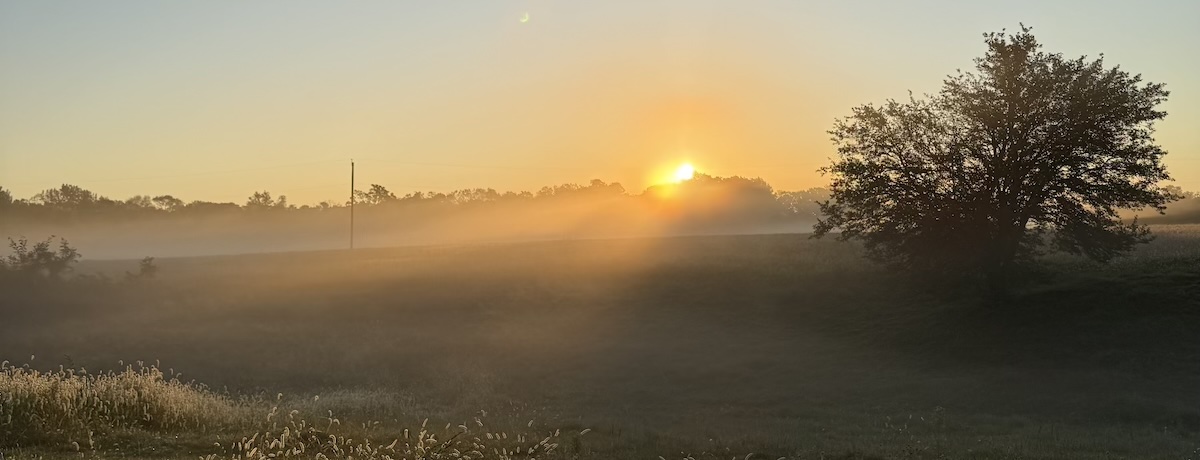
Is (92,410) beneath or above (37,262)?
beneath

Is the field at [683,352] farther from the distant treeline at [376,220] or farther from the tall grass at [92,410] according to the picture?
the distant treeline at [376,220]

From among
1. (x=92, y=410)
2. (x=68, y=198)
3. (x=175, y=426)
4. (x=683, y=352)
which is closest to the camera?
(x=92, y=410)

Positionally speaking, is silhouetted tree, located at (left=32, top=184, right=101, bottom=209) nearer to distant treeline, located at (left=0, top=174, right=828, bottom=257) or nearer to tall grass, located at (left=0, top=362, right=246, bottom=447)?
distant treeline, located at (left=0, top=174, right=828, bottom=257)

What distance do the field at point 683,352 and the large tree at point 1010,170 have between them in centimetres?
344

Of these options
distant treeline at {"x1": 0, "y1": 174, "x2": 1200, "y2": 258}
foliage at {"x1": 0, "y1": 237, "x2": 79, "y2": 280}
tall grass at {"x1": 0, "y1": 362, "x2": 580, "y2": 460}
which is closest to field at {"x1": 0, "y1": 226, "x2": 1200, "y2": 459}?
tall grass at {"x1": 0, "y1": 362, "x2": 580, "y2": 460}

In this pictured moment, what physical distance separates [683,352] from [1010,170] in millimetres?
16529

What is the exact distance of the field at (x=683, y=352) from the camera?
65.7 ft

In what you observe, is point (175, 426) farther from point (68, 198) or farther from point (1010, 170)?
point (68, 198)

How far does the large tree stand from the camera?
137 ft

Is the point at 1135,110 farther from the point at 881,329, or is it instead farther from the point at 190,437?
the point at 190,437

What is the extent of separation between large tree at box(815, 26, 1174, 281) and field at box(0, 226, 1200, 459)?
3442 mm

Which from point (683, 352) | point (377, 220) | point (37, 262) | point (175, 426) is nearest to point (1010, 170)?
point (683, 352)

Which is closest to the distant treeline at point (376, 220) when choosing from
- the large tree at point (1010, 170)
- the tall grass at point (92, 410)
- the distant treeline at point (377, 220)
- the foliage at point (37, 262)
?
the distant treeline at point (377, 220)

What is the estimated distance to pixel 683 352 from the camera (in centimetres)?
4209
